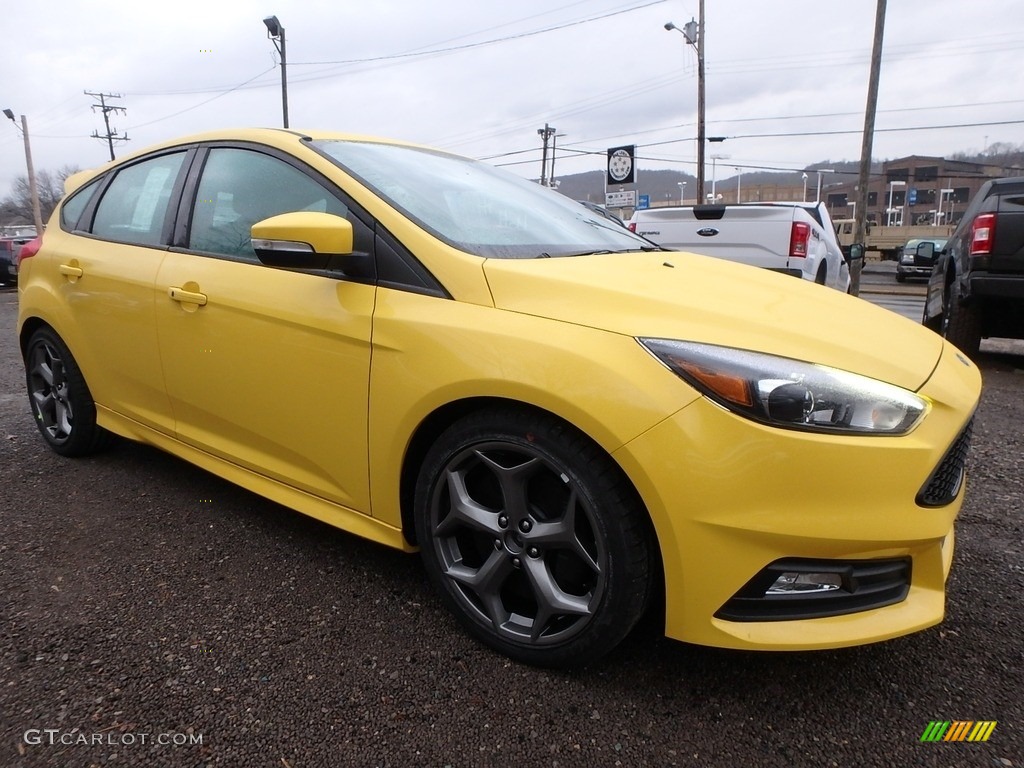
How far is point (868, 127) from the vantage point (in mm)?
18078

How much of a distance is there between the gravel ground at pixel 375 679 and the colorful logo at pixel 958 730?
0.02 meters

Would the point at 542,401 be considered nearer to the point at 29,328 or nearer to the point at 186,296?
the point at 186,296

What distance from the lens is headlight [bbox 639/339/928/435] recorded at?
60.4 inches

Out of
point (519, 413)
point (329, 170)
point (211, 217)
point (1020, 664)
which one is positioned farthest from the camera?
point (211, 217)

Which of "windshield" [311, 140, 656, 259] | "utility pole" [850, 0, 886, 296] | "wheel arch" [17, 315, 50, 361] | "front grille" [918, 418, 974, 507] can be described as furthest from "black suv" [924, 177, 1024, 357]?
"utility pole" [850, 0, 886, 296]

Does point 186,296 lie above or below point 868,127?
below

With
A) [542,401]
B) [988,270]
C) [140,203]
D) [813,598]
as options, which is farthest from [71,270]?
[988,270]

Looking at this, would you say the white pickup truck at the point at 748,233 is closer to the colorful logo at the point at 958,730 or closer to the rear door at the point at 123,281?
the rear door at the point at 123,281

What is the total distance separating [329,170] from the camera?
89.1 inches

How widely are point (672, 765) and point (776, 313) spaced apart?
1.13 m

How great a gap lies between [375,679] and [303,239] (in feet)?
3.95

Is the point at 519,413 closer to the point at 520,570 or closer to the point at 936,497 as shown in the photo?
the point at 520,570

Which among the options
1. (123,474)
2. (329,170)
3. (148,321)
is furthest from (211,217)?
A: (123,474)

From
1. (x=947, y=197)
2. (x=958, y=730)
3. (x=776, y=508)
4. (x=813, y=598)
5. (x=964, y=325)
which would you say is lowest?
(x=958, y=730)
